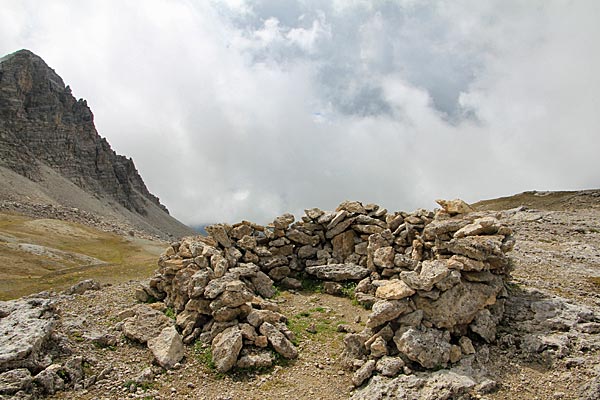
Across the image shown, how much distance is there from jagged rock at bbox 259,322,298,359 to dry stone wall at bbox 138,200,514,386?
0.15 feet

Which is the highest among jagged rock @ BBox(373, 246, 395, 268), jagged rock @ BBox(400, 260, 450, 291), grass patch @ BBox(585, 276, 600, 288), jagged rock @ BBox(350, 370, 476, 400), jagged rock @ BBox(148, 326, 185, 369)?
jagged rock @ BBox(373, 246, 395, 268)

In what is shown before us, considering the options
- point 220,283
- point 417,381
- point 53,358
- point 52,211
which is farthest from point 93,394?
point 52,211

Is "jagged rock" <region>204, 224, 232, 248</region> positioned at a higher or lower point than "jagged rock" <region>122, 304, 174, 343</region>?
higher

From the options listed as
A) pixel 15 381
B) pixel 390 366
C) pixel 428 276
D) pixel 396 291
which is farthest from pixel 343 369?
pixel 15 381

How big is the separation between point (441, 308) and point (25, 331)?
16776 mm

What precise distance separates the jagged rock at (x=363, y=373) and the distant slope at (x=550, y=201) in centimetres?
5664

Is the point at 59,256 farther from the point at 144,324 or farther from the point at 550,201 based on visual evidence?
the point at 550,201

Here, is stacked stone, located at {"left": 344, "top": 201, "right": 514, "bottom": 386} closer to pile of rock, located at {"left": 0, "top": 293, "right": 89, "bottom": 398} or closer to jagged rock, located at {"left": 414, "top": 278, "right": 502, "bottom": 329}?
jagged rock, located at {"left": 414, "top": 278, "right": 502, "bottom": 329}

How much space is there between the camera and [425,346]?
15.0 metres

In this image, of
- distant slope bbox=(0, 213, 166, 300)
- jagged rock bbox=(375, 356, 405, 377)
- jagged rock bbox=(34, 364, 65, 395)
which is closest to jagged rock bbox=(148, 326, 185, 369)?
jagged rock bbox=(34, 364, 65, 395)

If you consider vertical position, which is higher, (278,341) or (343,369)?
(278,341)

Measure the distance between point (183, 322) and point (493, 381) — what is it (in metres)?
13.4

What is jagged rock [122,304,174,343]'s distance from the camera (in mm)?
17953

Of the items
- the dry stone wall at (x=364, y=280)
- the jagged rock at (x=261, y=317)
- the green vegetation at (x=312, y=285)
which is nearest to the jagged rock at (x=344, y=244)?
the dry stone wall at (x=364, y=280)
